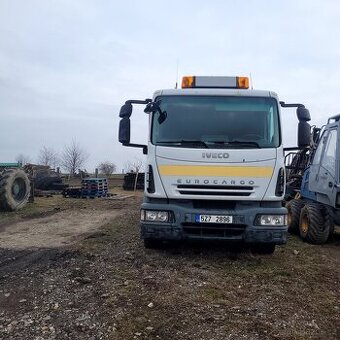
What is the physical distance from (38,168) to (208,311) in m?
24.3

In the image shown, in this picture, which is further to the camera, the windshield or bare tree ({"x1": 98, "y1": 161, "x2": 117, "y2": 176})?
bare tree ({"x1": 98, "y1": 161, "x2": 117, "y2": 176})

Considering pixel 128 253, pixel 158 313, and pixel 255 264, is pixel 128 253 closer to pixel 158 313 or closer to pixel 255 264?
pixel 255 264

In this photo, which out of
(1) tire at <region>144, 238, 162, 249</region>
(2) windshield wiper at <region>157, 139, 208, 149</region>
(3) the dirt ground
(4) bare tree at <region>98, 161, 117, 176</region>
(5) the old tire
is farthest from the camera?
(4) bare tree at <region>98, 161, 117, 176</region>

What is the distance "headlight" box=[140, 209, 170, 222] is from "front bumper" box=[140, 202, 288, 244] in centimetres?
5

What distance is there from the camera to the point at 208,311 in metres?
4.79

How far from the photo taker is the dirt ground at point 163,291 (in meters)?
4.32

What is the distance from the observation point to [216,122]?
6.94m

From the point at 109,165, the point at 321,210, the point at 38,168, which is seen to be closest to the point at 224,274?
the point at 321,210

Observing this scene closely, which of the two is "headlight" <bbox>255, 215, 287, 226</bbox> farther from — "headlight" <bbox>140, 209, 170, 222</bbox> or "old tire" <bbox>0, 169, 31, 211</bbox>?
"old tire" <bbox>0, 169, 31, 211</bbox>

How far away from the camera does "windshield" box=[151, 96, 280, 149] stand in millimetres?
6828

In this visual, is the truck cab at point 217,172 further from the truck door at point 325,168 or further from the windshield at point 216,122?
the truck door at point 325,168

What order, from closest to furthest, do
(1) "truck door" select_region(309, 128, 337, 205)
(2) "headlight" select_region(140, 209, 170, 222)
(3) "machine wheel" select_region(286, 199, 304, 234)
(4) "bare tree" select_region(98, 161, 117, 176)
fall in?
(2) "headlight" select_region(140, 209, 170, 222)
(1) "truck door" select_region(309, 128, 337, 205)
(3) "machine wheel" select_region(286, 199, 304, 234)
(4) "bare tree" select_region(98, 161, 117, 176)

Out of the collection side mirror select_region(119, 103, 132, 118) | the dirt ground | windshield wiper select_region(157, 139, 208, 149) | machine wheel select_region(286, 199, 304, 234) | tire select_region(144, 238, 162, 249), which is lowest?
the dirt ground

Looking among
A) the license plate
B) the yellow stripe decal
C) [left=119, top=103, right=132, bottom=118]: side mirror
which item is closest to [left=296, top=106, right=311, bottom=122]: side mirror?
the yellow stripe decal
